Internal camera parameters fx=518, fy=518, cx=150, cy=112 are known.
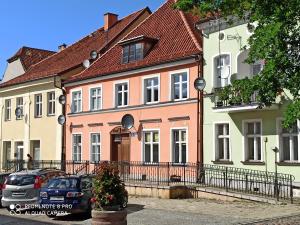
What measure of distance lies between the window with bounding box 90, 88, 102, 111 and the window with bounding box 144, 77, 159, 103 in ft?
13.9

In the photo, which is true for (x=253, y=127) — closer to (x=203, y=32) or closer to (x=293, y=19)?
(x=203, y=32)

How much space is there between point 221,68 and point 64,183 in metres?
10.6

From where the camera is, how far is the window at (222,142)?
25016mm

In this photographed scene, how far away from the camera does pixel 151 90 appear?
2945 centimetres

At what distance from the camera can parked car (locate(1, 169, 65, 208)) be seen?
19.6 meters

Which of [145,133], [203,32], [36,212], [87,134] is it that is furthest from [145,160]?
[36,212]

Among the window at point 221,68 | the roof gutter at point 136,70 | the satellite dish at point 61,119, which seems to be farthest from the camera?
the satellite dish at point 61,119

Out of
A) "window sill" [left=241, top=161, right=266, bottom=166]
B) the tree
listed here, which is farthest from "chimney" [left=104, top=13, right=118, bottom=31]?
the tree

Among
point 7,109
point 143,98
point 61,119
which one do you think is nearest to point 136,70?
point 143,98

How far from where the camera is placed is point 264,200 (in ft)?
65.4

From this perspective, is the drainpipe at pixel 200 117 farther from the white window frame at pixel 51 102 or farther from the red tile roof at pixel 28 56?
the red tile roof at pixel 28 56

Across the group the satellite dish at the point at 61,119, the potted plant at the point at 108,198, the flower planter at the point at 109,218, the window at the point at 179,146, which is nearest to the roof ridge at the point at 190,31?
the window at the point at 179,146

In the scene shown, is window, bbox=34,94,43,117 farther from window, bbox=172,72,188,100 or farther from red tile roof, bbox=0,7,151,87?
window, bbox=172,72,188,100

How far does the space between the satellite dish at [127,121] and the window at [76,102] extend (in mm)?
5115
